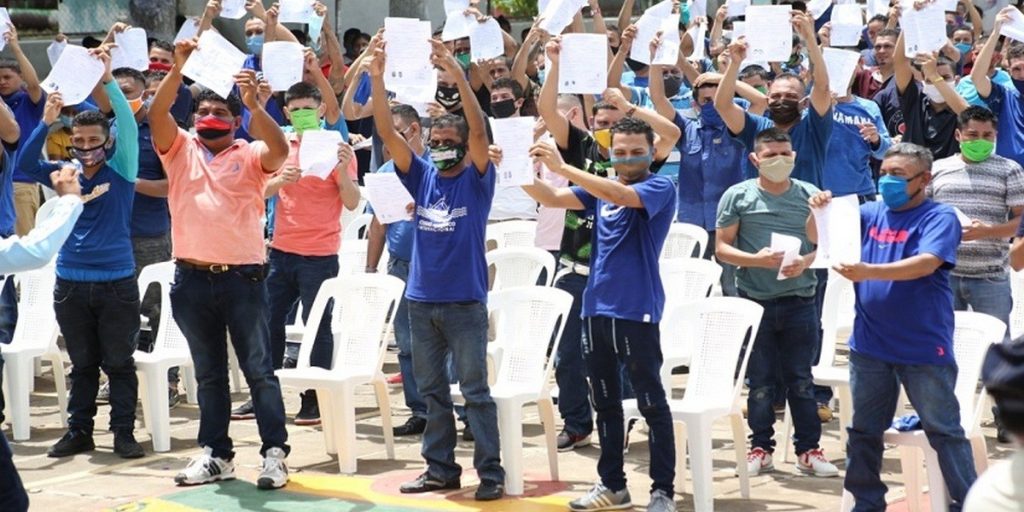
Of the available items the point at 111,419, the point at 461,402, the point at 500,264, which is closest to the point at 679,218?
the point at 500,264

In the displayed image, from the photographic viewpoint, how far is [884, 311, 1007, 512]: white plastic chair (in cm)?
832

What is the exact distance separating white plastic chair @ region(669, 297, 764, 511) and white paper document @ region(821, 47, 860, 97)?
225 cm

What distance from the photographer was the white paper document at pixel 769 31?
11.5 metres

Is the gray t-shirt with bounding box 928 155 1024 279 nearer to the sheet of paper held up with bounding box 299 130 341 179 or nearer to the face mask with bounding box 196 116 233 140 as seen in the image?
the sheet of paper held up with bounding box 299 130 341 179

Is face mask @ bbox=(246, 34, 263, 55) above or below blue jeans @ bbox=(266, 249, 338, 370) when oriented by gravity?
above

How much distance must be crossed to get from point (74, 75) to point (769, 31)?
4.61 meters

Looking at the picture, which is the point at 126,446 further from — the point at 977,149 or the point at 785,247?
the point at 977,149

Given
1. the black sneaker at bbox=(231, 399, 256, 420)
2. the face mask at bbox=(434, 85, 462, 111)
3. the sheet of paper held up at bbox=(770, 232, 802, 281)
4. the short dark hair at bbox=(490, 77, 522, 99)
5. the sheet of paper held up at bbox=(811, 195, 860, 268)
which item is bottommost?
the black sneaker at bbox=(231, 399, 256, 420)

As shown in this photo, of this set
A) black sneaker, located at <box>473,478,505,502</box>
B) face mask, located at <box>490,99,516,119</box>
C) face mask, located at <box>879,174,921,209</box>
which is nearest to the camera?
face mask, located at <box>879,174,921,209</box>

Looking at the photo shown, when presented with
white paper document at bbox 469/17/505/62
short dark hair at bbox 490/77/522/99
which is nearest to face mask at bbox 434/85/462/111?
white paper document at bbox 469/17/505/62

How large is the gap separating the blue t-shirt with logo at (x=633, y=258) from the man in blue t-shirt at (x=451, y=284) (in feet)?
2.36

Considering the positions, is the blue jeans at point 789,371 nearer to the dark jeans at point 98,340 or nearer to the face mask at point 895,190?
the face mask at point 895,190

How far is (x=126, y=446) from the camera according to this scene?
10273 mm

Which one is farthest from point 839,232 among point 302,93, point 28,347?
point 28,347
